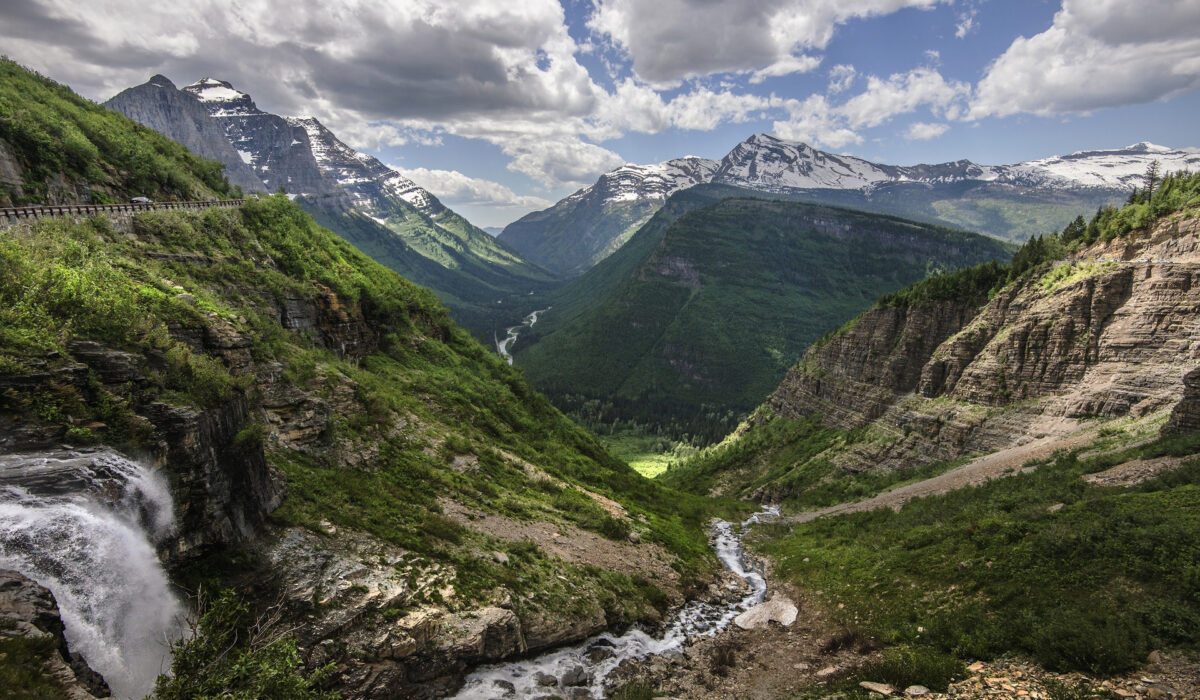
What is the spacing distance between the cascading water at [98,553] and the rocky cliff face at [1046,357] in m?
57.4

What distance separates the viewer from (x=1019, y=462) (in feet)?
151

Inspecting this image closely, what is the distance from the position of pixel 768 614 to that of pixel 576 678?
1669 cm

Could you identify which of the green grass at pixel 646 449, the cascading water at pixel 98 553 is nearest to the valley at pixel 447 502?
the cascading water at pixel 98 553

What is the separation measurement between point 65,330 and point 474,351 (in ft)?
163

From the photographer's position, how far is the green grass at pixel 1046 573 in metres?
17.7

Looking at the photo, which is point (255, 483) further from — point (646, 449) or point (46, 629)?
point (646, 449)

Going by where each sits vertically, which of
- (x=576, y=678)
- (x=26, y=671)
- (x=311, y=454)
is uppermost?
(x=26, y=671)

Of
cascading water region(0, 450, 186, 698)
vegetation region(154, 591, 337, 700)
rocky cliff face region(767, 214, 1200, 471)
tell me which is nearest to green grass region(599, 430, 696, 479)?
rocky cliff face region(767, 214, 1200, 471)

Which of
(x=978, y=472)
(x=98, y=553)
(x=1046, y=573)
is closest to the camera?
(x=98, y=553)

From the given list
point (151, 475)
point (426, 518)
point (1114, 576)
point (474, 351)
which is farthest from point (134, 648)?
point (474, 351)

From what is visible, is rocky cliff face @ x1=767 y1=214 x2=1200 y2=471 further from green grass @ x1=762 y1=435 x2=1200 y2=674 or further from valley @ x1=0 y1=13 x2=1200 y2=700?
green grass @ x1=762 y1=435 x2=1200 y2=674

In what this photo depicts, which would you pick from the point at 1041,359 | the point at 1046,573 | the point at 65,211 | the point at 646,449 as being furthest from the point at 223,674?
the point at 646,449

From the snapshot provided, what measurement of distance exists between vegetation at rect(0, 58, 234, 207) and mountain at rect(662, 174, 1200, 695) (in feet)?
190

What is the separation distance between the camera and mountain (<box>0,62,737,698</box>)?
1423 cm
